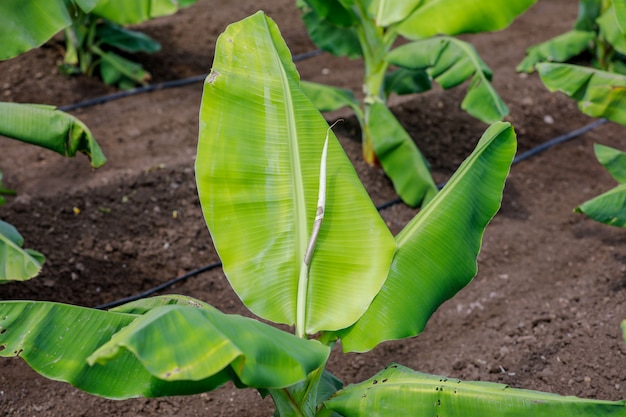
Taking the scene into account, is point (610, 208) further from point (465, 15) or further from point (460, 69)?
point (465, 15)

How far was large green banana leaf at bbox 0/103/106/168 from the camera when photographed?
293 cm

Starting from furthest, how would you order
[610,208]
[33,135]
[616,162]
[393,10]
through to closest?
[393,10]
[616,162]
[610,208]
[33,135]

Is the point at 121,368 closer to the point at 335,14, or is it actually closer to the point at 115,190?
the point at 115,190

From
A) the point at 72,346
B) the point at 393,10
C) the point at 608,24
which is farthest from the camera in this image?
the point at 608,24

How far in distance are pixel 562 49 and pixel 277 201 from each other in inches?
169

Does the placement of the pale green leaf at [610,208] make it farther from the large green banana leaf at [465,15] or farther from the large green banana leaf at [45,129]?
the large green banana leaf at [45,129]

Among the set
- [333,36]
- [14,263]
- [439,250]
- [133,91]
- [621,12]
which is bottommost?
[133,91]

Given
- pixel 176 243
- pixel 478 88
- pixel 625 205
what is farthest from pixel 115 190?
pixel 625 205

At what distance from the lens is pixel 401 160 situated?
442 cm

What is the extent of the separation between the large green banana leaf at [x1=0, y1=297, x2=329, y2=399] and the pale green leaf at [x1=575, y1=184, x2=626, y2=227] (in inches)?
73.9

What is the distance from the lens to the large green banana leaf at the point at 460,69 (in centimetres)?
383

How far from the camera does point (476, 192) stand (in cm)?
229

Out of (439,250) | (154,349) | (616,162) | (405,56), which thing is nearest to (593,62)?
(405,56)

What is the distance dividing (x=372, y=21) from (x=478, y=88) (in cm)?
85
